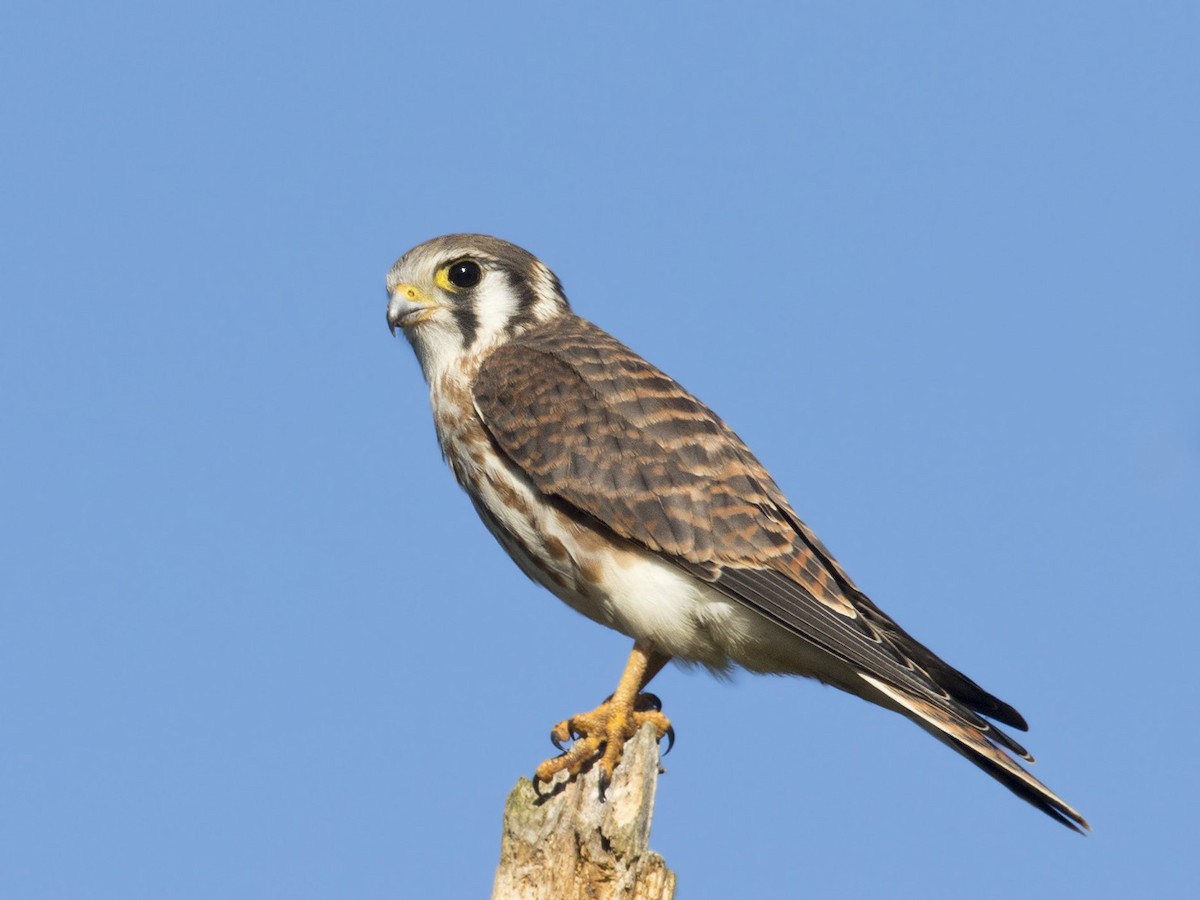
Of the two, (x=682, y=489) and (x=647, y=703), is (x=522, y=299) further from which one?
(x=647, y=703)

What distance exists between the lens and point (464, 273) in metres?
5.23

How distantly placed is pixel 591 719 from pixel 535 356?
1.28 m

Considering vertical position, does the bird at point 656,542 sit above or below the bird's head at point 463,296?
below

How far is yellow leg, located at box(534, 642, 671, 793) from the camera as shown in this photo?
13.0 feet

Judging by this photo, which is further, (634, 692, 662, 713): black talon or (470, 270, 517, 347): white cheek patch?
(470, 270, 517, 347): white cheek patch

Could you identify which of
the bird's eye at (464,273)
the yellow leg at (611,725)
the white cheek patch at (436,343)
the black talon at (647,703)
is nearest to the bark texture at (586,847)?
the yellow leg at (611,725)

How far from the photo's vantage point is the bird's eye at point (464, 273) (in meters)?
5.21

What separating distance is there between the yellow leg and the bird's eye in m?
1.51

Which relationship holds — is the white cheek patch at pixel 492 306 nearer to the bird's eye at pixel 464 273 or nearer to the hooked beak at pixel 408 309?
the bird's eye at pixel 464 273

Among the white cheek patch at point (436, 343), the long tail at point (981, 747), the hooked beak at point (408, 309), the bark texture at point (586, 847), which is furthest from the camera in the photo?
the hooked beak at point (408, 309)

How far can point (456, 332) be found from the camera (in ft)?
16.7

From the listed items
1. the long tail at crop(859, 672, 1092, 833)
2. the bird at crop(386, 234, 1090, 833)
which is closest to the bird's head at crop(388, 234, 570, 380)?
the bird at crop(386, 234, 1090, 833)

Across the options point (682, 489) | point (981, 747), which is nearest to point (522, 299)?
point (682, 489)

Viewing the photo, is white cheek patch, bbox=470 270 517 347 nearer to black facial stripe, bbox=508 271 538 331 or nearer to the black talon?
black facial stripe, bbox=508 271 538 331
